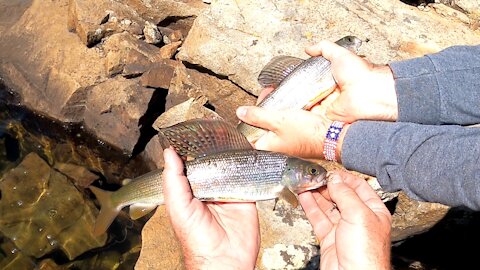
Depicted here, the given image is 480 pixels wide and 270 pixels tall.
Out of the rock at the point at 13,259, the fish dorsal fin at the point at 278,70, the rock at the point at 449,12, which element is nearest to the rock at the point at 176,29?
the rock at the point at 449,12

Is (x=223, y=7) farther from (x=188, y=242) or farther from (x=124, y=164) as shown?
(x=188, y=242)

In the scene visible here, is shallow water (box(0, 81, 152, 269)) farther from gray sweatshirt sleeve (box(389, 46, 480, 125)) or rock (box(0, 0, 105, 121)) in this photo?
gray sweatshirt sleeve (box(389, 46, 480, 125))

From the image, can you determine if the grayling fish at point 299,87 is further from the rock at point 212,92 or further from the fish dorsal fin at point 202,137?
the rock at point 212,92

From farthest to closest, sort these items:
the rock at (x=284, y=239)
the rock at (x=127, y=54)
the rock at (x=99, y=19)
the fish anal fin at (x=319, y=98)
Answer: the rock at (x=99, y=19)
the rock at (x=127, y=54)
the rock at (x=284, y=239)
the fish anal fin at (x=319, y=98)

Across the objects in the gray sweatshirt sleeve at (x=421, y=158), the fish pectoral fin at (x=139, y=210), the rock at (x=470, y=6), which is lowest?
the fish pectoral fin at (x=139, y=210)

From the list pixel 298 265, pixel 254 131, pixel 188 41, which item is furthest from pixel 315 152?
pixel 188 41

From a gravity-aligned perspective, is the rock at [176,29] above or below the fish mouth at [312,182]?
below
